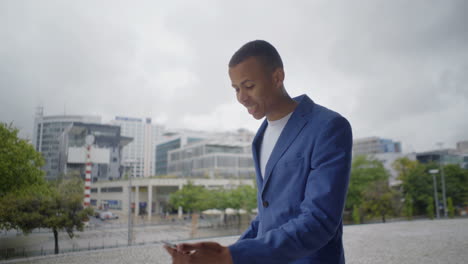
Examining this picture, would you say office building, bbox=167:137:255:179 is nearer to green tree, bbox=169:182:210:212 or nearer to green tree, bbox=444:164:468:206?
green tree, bbox=169:182:210:212

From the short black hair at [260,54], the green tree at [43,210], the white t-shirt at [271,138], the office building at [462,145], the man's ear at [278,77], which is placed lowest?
the green tree at [43,210]

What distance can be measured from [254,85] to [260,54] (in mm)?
91

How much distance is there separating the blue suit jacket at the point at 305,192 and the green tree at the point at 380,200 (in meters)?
22.3

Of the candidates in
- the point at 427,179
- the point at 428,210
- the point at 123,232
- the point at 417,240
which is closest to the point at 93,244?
the point at 123,232

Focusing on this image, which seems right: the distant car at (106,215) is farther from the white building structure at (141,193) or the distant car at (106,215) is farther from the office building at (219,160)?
the office building at (219,160)

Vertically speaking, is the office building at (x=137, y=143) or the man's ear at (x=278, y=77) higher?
the office building at (x=137, y=143)

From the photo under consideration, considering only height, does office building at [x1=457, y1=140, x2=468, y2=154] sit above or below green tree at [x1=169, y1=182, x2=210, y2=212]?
above

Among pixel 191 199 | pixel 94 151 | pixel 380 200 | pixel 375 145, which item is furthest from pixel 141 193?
pixel 375 145

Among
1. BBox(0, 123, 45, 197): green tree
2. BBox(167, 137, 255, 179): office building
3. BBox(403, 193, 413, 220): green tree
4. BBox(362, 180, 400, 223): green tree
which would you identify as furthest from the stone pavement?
BBox(167, 137, 255, 179): office building

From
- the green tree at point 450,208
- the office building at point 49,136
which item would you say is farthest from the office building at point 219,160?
the office building at point 49,136

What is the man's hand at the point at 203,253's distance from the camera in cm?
68

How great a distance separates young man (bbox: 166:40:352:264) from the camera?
719mm

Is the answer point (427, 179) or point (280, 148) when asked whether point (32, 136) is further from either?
point (427, 179)

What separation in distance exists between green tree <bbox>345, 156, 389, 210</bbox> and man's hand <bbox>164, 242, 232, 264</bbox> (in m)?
23.1
